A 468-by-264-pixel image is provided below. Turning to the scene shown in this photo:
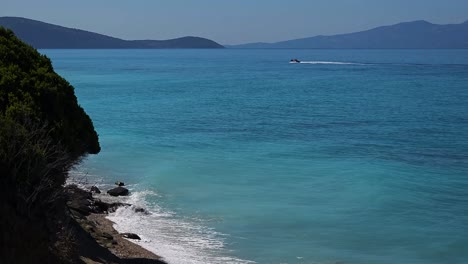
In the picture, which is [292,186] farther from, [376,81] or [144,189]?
[376,81]

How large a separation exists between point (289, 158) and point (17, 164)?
2282cm

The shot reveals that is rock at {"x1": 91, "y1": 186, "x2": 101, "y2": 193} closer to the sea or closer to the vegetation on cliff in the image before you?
the sea

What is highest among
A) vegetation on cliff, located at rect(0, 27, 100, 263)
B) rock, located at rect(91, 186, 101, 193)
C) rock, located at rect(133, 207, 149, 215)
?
Result: vegetation on cliff, located at rect(0, 27, 100, 263)

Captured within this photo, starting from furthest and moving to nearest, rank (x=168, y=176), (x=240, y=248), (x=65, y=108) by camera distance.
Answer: (x=168, y=176) < (x=240, y=248) < (x=65, y=108)

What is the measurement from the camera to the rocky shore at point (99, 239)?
15.9 m

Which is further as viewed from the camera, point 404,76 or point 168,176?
point 404,76

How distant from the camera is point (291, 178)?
97.3 feet

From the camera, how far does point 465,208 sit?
24422 millimetres

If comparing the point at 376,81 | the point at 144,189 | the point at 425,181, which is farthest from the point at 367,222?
the point at 376,81

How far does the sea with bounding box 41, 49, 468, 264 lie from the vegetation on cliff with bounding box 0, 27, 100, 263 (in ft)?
16.0

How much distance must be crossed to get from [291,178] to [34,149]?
60.3 feet

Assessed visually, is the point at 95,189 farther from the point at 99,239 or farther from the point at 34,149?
the point at 34,149

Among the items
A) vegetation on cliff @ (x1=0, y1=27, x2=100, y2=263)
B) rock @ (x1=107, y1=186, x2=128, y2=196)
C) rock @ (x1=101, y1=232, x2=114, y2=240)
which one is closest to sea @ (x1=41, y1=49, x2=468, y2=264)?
rock @ (x1=107, y1=186, x2=128, y2=196)

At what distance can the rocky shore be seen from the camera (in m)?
15.9
